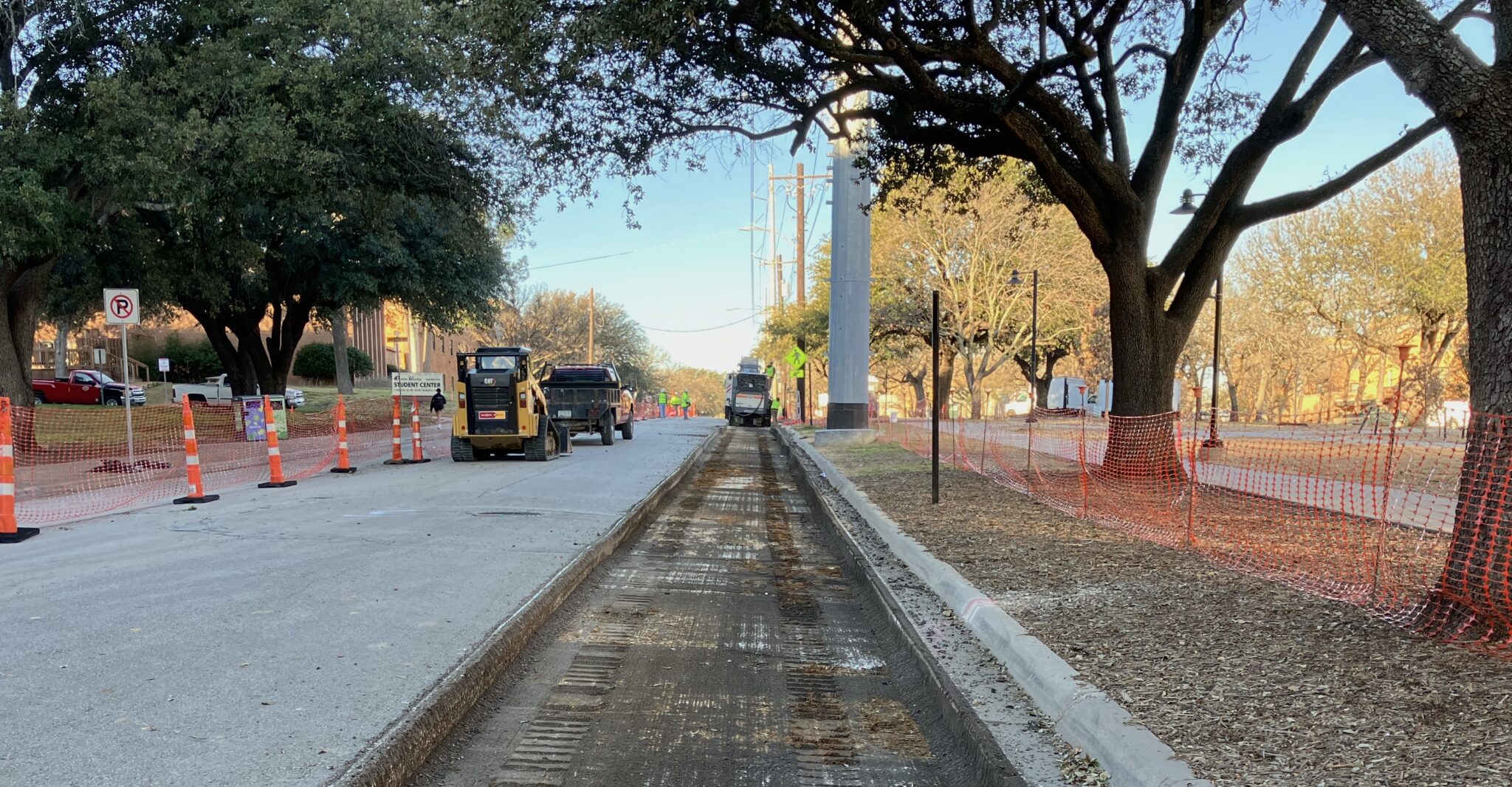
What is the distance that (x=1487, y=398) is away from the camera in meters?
Answer: 5.20

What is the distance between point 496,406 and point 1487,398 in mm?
15369

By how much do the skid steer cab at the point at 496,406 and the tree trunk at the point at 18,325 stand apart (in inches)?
403

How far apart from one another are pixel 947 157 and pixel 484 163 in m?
9.33

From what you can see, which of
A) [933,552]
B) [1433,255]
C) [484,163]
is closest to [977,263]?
[1433,255]

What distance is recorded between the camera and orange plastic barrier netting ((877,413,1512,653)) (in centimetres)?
502

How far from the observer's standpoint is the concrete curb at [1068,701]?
3490 mm

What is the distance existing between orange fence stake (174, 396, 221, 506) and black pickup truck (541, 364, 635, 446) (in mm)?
11868

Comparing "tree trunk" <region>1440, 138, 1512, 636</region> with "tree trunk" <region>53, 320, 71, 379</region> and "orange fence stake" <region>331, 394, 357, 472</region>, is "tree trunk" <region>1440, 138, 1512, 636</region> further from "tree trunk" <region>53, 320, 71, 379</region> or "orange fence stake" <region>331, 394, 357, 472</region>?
"tree trunk" <region>53, 320, 71, 379</region>

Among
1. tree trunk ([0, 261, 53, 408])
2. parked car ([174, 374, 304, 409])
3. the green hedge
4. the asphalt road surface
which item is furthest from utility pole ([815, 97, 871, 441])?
the green hedge

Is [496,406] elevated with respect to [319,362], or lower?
lower

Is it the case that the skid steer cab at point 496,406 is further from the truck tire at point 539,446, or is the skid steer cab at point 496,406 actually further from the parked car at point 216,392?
the parked car at point 216,392

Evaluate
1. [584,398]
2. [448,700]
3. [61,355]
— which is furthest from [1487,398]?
[61,355]

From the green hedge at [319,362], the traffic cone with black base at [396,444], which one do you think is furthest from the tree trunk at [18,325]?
A: the green hedge at [319,362]

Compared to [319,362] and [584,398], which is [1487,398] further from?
[319,362]
